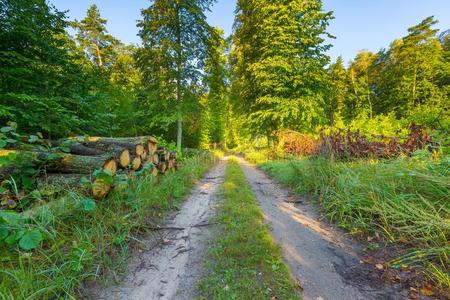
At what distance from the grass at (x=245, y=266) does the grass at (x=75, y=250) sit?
1021 mm

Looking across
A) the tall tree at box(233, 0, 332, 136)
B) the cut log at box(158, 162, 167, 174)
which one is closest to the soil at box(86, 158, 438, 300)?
the cut log at box(158, 162, 167, 174)

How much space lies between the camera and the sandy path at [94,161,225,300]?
1.96 m

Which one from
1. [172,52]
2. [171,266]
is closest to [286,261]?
[171,266]

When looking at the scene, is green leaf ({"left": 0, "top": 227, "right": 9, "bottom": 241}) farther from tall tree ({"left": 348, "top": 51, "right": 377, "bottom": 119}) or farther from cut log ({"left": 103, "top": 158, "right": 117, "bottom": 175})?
tall tree ({"left": 348, "top": 51, "right": 377, "bottom": 119})

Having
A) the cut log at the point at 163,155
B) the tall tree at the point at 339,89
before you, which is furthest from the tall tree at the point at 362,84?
the cut log at the point at 163,155

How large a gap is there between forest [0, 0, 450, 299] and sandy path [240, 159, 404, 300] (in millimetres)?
241

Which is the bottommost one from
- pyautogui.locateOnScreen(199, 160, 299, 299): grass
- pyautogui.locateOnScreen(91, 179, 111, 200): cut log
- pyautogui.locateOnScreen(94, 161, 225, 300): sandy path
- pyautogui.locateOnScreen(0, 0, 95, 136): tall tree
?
pyautogui.locateOnScreen(94, 161, 225, 300): sandy path

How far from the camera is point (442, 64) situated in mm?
18609

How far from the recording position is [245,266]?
7.41 feet

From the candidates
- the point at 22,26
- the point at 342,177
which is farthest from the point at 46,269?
the point at 22,26

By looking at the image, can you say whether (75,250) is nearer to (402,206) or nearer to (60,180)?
(60,180)

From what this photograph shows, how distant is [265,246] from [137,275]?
58.7 inches

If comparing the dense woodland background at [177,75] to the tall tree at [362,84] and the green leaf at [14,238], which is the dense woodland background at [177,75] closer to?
the green leaf at [14,238]

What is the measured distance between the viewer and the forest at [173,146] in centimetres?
221
